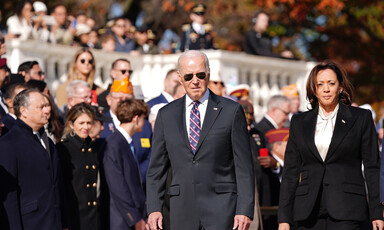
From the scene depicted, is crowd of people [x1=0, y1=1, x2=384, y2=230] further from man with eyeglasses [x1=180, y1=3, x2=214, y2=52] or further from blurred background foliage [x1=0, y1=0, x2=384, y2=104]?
blurred background foliage [x1=0, y1=0, x2=384, y2=104]

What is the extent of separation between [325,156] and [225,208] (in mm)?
1133

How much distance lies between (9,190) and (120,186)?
173cm

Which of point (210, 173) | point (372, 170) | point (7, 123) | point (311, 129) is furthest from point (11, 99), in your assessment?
point (372, 170)

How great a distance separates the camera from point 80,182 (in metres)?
10.1

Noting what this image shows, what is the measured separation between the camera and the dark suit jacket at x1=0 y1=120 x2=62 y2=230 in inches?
345

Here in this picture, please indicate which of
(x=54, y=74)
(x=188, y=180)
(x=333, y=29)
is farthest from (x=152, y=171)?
(x=333, y=29)

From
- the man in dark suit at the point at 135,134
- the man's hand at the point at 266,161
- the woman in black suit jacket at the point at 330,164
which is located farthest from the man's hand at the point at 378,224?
the man's hand at the point at 266,161

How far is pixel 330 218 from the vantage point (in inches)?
322

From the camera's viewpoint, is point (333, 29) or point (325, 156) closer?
point (325, 156)

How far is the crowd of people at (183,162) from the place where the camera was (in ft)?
25.5

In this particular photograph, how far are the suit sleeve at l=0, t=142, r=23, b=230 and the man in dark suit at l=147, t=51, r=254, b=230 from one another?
1564 mm

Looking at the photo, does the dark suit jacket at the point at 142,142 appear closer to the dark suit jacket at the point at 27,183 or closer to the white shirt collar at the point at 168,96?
the white shirt collar at the point at 168,96

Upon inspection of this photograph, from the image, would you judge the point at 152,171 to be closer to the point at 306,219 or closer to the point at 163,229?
the point at 163,229

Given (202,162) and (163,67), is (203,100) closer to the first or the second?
(202,162)
